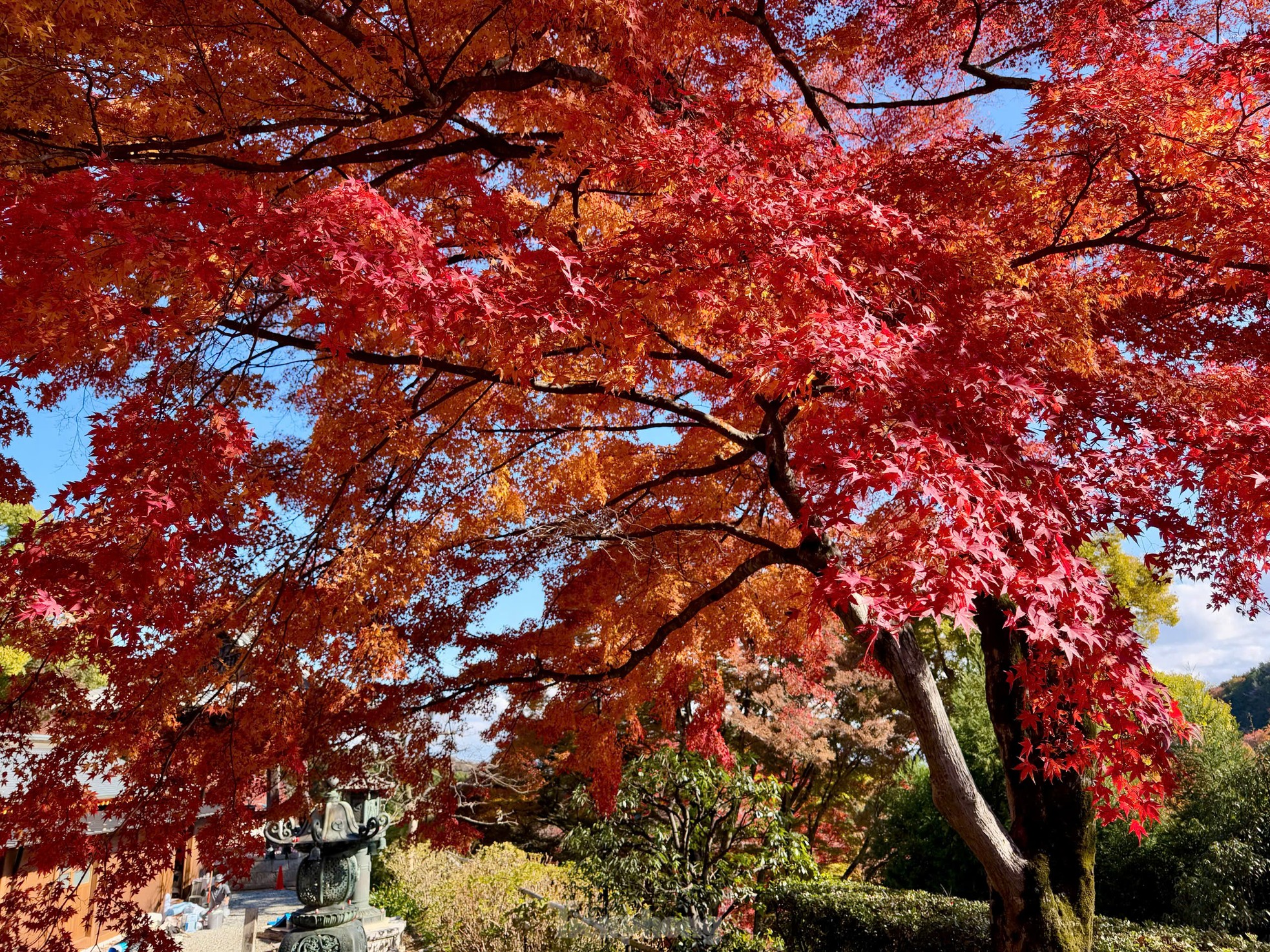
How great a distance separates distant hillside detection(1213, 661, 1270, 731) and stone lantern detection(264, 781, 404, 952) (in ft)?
156

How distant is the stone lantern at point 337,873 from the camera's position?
783cm

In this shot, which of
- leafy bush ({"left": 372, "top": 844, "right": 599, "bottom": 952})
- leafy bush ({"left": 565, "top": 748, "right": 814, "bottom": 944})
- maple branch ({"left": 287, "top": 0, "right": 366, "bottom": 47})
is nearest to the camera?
maple branch ({"left": 287, "top": 0, "right": 366, "bottom": 47})

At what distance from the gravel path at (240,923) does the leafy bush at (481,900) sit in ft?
6.17

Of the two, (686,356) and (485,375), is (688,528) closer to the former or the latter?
(686,356)

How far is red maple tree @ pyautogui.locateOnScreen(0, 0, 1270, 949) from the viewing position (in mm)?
3025

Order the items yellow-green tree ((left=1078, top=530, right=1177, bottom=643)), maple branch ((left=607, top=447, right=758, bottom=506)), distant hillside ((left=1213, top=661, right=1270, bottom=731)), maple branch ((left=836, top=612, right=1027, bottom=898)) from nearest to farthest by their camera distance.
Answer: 1. maple branch ((left=836, top=612, right=1027, bottom=898))
2. maple branch ((left=607, top=447, right=758, bottom=506))
3. yellow-green tree ((left=1078, top=530, right=1177, bottom=643))
4. distant hillside ((left=1213, top=661, right=1270, bottom=731))

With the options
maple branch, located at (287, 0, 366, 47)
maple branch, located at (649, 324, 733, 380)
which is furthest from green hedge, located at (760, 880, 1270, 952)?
maple branch, located at (287, 0, 366, 47)

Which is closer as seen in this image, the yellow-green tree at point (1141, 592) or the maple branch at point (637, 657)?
the maple branch at point (637, 657)

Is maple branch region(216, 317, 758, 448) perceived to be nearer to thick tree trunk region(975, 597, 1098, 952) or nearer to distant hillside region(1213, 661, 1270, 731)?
thick tree trunk region(975, 597, 1098, 952)

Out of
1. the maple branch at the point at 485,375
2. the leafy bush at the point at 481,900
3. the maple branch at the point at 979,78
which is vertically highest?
the maple branch at the point at 979,78

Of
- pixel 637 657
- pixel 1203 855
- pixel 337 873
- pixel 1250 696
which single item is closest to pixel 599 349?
pixel 637 657

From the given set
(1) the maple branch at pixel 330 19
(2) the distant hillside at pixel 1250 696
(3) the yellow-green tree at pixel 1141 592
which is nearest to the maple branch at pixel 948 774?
(1) the maple branch at pixel 330 19

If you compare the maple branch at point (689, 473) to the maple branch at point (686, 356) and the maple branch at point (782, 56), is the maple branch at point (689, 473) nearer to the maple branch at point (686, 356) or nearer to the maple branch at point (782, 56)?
the maple branch at point (686, 356)

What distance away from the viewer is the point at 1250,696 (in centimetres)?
4291
